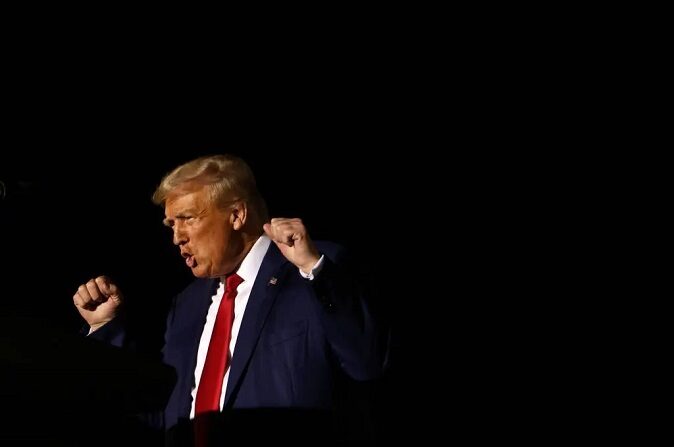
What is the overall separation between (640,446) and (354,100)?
135 centimetres

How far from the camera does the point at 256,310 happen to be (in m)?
1.87

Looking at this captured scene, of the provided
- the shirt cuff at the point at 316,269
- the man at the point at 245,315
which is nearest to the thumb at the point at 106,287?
the man at the point at 245,315

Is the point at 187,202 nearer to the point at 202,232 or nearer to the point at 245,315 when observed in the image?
the point at 202,232

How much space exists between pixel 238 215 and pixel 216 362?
399 millimetres

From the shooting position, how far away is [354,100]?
2730 mm

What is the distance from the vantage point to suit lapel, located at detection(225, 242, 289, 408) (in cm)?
180

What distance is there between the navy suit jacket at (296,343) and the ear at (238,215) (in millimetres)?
156

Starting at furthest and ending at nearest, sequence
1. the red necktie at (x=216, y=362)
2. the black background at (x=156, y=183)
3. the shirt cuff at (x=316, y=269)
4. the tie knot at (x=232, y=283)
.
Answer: the black background at (x=156, y=183) < the tie knot at (x=232, y=283) < the red necktie at (x=216, y=362) < the shirt cuff at (x=316, y=269)

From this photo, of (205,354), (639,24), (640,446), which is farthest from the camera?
(639,24)

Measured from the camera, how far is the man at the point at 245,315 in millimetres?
1744

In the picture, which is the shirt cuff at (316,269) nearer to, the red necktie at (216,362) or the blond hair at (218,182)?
the red necktie at (216,362)

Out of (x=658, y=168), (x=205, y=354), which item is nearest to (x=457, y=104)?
(x=658, y=168)

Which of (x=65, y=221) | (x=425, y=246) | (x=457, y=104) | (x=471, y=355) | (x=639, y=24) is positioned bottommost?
(x=471, y=355)

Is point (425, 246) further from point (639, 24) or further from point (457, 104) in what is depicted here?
point (639, 24)
